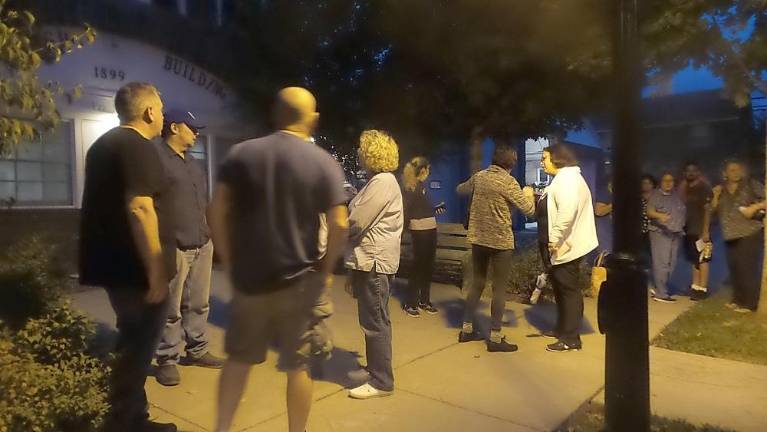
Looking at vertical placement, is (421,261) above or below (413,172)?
below

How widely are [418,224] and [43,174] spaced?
556 centimetres

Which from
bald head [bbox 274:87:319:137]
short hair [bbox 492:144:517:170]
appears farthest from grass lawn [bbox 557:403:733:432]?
bald head [bbox 274:87:319:137]

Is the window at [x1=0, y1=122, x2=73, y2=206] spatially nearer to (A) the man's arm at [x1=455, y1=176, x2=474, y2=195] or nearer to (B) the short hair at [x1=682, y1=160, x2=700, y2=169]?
(A) the man's arm at [x1=455, y1=176, x2=474, y2=195]

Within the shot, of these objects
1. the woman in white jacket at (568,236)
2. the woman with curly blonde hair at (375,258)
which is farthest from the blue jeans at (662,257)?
the woman with curly blonde hair at (375,258)

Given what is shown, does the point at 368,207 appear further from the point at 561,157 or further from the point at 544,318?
the point at 544,318

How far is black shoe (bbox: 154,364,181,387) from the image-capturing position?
416 centimetres

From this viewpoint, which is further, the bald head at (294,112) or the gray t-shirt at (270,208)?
the bald head at (294,112)

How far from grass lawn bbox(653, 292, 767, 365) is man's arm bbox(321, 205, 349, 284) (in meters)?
3.80

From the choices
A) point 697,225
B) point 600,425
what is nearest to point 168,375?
point 600,425

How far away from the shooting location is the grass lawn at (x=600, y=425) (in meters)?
3.49

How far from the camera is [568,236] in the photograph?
5117mm

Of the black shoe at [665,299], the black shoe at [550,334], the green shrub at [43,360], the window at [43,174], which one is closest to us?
the green shrub at [43,360]

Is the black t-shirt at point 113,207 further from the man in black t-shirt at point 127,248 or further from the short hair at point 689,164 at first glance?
the short hair at point 689,164

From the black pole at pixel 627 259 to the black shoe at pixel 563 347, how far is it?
7.14 feet
